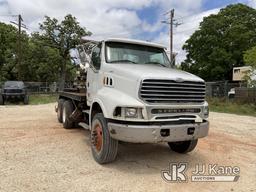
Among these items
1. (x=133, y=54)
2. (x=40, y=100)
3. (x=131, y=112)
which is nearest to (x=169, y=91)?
(x=131, y=112)

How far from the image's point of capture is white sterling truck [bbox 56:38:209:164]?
5.39 m

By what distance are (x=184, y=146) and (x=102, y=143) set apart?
1963 millimetres

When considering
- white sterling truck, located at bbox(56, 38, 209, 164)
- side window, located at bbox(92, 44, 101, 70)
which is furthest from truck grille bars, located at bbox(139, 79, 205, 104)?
side window, located at bbox(92, 44, 101, 70)

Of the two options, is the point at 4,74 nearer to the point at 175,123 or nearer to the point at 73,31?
the point at 73,31

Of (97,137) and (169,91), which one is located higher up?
(169,91)

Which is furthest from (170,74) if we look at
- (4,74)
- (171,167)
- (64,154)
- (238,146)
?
(4,74)

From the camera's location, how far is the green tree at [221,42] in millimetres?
42344

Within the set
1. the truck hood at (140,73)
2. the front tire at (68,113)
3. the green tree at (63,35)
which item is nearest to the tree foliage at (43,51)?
the green tree at (63,35)

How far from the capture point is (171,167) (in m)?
5.96

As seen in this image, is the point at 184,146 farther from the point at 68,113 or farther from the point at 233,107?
the point at 233,107

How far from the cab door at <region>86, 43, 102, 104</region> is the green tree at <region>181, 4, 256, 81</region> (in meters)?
37.4

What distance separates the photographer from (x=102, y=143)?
5.96 m

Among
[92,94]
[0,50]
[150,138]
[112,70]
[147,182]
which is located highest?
[0,50]

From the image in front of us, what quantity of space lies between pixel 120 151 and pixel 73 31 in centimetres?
3907
